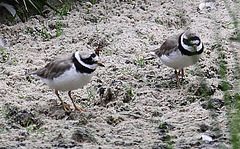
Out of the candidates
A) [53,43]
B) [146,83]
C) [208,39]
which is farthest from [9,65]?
[208,39]

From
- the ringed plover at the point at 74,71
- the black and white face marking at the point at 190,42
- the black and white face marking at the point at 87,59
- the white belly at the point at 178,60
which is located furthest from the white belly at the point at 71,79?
the black and white face marking at the point at 190,42

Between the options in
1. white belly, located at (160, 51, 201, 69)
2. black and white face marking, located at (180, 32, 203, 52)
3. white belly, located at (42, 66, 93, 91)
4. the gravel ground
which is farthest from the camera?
white belly, located at (160, 51, 201, 69)

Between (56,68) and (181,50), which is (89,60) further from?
(181,50)

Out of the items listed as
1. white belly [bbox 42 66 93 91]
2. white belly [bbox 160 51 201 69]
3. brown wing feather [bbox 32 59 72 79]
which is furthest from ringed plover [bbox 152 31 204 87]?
brown wing feather [bbox 32 59 72 79]

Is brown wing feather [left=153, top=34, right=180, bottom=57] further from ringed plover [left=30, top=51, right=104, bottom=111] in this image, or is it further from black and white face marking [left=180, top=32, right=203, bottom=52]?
ringed plover [left=30, top=51, right=104, bottom=111]

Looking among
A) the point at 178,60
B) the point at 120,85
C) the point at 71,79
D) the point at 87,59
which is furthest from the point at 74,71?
the point at 178,60

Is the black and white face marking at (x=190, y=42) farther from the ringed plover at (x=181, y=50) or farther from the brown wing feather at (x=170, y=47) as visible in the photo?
the brown wing feather at (x=170, y=47)

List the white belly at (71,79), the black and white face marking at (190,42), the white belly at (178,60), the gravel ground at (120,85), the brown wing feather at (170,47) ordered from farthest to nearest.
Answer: the brown wing feather at (170,47) < the white belly at (178,60) < the black and white face marking at (190,42) < the white belly at (71,79) < the gravel ground at (120,85)

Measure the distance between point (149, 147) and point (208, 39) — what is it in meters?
3.30

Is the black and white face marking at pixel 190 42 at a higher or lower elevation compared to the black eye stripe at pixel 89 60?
higher

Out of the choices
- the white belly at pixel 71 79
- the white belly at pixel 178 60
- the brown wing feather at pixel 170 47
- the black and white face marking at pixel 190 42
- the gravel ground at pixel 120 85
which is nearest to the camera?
the gravel ground at pixel 120 85

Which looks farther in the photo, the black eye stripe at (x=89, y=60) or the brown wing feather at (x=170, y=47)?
the brown wing feather at (x=170, y=47)

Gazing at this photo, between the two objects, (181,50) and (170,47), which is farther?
(170,47)

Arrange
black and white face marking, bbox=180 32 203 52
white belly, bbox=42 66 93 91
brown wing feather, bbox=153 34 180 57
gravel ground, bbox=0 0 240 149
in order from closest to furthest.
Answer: gravel ground, bbox=0 0 240 149
white belly, bbox=42 66 93 91
black and white face marking, bbox=180 32 203 52
brown wing feather, bbox=153 34 180 57
